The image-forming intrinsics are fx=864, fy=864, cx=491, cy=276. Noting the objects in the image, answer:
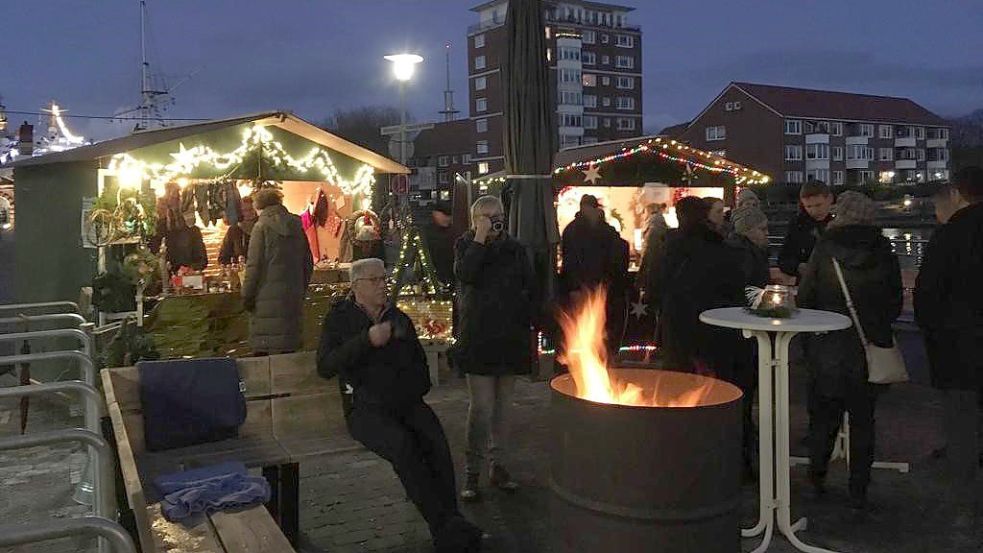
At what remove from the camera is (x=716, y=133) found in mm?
59750

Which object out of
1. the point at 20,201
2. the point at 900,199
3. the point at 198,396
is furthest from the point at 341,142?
the point at 900,199

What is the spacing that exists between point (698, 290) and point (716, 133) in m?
57.3

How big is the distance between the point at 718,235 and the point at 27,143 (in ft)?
80.1

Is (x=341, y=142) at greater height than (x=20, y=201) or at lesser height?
greater

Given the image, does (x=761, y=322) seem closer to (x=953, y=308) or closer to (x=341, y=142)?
(x=953, y=308)

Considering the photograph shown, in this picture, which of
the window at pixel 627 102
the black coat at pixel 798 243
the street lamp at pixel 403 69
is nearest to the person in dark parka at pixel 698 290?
the black coat at pixel 798 243

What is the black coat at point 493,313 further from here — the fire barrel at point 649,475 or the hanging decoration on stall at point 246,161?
the hanging decoration on stall at point 246,161

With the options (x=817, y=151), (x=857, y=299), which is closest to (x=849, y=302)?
(x=857, y=299)

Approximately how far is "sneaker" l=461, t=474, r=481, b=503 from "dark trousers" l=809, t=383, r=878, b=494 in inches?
78.6

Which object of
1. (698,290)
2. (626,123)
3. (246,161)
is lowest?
(698,290)

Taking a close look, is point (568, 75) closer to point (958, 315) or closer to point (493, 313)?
point (493, 313)

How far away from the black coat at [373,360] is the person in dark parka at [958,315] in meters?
2.79

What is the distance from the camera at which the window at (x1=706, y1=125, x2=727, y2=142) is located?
2323 inches

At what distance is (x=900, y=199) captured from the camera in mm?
47938
